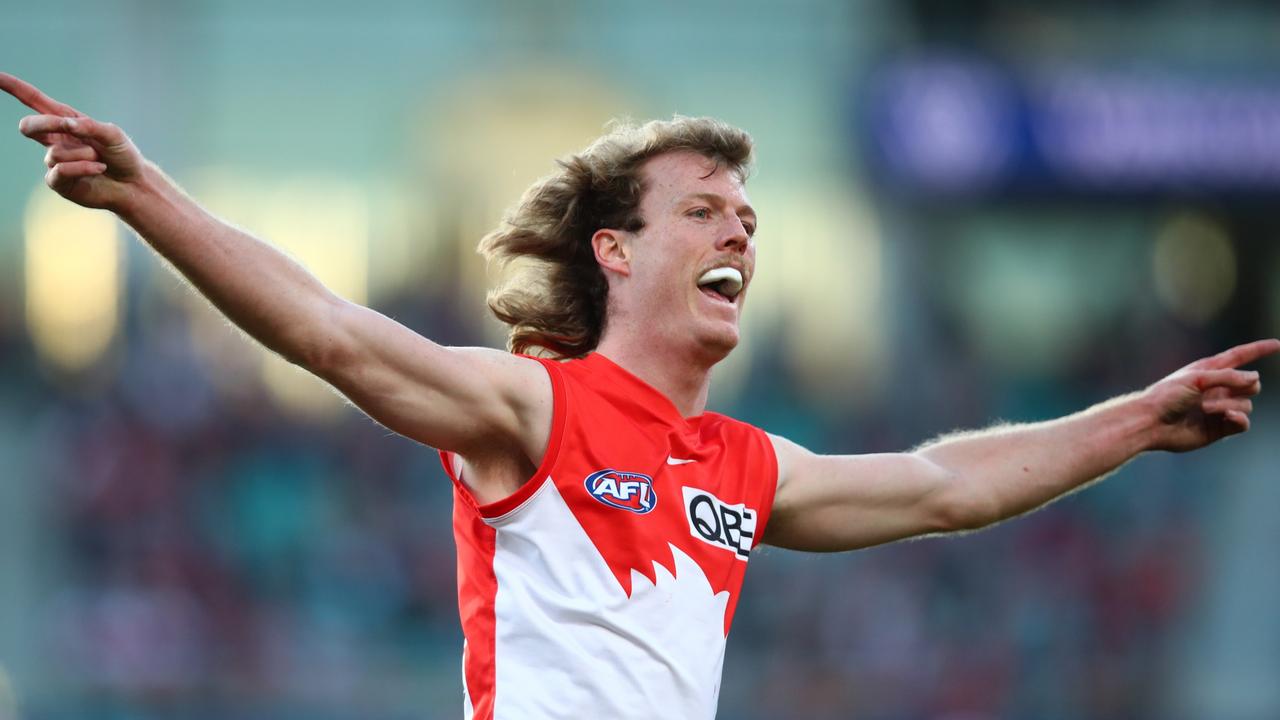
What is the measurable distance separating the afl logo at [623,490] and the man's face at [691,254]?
48cm

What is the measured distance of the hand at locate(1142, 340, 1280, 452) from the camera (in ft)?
16.3

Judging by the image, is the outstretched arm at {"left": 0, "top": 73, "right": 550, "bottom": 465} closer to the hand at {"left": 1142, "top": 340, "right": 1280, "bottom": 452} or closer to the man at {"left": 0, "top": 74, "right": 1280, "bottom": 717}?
the man at {"left": 0, "top": 74, "right": 1280, "bottom": 717}

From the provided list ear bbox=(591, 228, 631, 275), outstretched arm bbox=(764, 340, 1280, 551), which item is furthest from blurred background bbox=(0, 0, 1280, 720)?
ear bbox=(591, 228, 631, 275)

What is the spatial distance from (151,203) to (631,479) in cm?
135

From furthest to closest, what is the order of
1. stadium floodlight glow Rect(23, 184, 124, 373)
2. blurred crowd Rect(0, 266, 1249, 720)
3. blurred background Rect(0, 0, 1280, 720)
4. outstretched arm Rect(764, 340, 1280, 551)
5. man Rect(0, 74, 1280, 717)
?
stadium floodlight glow Rect(23, 184, 124, 373), blurred background Rect(0, 0, 1280, 720), blurred crowd Rect(0, 266, 1249, 720), outstretched arm Rect(764, 340, 1280, 551), man Rect(0, 74, 1280, 717)

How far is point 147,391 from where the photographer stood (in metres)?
12.3

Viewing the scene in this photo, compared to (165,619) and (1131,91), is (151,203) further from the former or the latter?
(1131,91)

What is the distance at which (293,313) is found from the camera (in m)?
3.67

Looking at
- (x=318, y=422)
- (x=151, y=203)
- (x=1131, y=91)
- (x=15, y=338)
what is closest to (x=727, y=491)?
(x=151, y=203)

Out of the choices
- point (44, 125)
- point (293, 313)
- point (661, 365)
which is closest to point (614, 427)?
point (661, 365)

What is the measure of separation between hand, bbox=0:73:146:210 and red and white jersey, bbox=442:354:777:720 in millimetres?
1163

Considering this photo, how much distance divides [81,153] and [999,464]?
283 centimetres

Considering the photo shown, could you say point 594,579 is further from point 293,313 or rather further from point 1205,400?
point 1205,400

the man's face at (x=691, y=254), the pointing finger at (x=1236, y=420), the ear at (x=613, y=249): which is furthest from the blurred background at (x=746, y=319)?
the man's face at (x=691, y=254)
